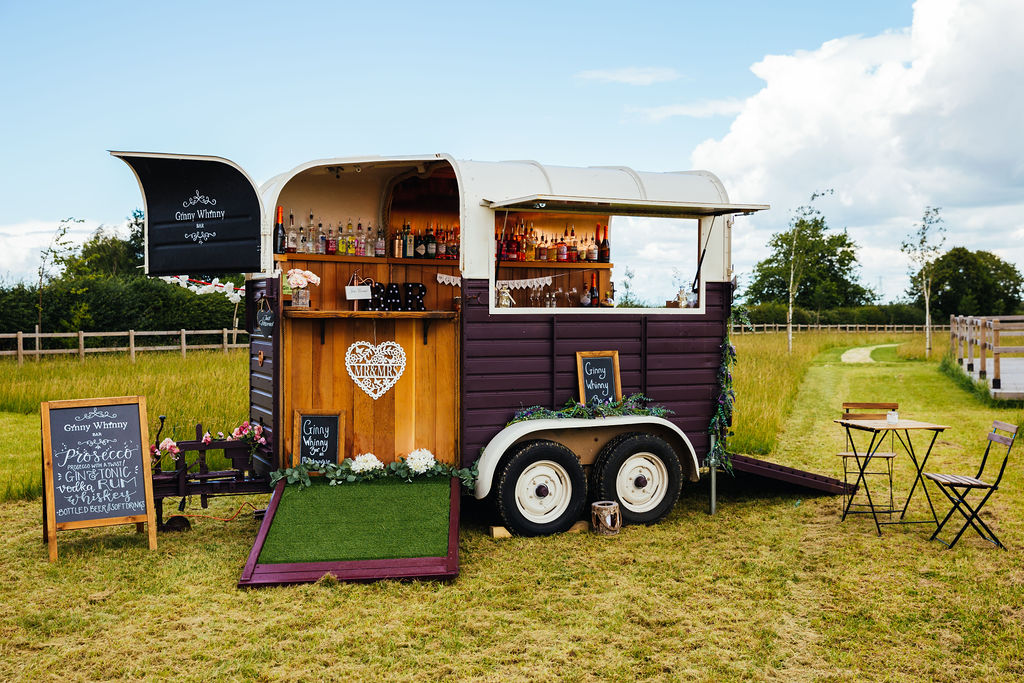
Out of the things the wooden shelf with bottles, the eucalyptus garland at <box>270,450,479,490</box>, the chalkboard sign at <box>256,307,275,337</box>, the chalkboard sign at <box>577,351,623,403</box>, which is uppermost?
the wooden shelf with bottles

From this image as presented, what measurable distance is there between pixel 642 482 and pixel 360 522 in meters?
2.34

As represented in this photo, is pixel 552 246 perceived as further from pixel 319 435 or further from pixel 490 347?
pixel 319 435

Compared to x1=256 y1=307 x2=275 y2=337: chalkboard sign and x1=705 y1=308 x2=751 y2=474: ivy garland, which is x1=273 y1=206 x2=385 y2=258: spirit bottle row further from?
x1=705 y1=308 x2=751 y2=474: ivy garland

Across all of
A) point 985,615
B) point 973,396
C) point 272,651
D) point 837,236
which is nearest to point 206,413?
point 272,651

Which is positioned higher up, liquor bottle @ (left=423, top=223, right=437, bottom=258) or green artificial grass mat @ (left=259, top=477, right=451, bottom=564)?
liquor bottle @ (left=423, top=223, right=437, bottom=258)

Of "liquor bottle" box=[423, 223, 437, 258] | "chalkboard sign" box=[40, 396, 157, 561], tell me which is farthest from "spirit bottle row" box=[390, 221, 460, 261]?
"chalkboard sign" box=[40, 396, 157, 561]

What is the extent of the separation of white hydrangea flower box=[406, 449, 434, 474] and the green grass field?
26.5 inches

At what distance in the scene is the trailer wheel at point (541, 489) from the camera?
21.6ft

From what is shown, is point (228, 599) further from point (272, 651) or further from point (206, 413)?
point (206, 413)

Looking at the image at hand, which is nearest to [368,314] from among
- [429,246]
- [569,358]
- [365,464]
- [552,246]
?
[365,464]

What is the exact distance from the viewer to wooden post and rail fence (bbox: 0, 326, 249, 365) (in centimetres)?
1944

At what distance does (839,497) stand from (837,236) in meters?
47.7

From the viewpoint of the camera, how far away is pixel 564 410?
695 cm

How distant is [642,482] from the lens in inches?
275
